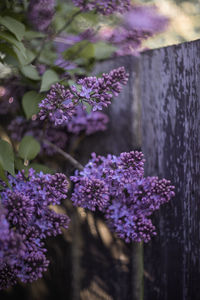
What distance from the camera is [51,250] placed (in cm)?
142

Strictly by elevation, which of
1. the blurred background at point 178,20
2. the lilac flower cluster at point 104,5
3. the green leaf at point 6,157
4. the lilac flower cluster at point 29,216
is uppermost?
the blurred background at point 178,20

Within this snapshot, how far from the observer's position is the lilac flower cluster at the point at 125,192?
32.1 inches

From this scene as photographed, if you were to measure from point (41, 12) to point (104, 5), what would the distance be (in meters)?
0.26

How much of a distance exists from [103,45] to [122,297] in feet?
3.39

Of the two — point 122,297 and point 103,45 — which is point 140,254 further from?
point 103,45

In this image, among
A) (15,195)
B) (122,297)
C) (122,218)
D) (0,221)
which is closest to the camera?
(0,221)

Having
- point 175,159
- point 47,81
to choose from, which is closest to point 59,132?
point 47,81

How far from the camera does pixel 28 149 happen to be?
1.11m

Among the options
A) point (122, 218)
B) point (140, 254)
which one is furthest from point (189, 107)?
point (140, 254)

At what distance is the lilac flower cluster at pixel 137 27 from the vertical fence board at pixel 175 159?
0.07 m

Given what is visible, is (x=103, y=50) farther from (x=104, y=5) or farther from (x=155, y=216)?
(x=155, y=216)

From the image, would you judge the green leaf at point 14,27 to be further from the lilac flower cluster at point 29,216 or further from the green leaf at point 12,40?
the lilac flower cluster at point 29,216

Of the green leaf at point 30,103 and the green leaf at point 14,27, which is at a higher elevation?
the green leaf at point 14,27

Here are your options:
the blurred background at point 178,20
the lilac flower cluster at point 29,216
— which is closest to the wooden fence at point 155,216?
the blurred background at point 178,20
